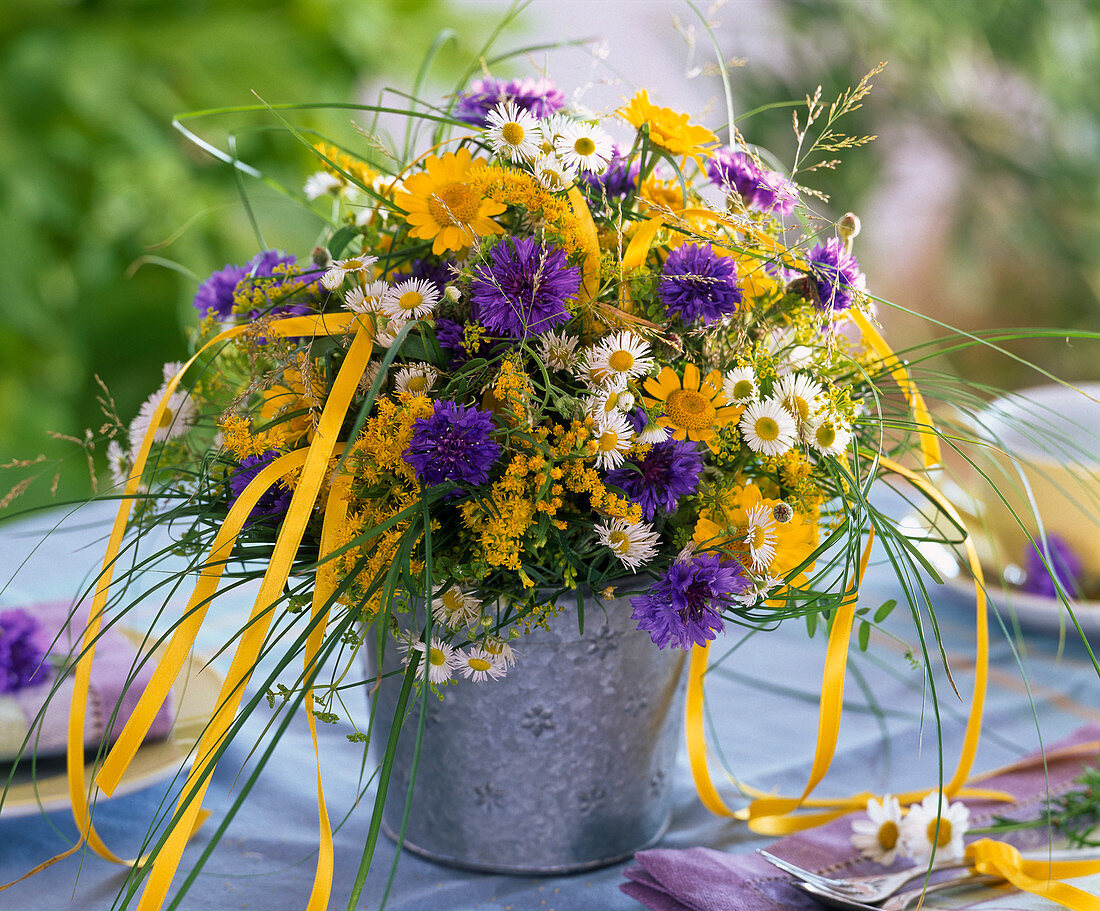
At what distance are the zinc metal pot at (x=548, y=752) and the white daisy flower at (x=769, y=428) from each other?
112 mm

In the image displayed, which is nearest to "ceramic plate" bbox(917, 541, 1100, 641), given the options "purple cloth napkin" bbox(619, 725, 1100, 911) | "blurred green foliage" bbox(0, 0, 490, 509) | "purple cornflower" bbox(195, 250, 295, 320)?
"purple cloth napkin" bbox(619, 725, 1100, 911)

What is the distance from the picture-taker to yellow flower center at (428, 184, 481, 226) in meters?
0.49

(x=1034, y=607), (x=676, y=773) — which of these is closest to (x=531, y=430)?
(x=676, y=773)

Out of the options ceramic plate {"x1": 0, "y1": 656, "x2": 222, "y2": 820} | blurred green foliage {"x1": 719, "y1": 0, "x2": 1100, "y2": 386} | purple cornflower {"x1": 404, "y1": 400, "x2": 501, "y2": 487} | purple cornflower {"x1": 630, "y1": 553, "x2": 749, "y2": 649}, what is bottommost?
ceramic plate {"x1": 0, "y1": 656, "x2": 222, "y2": 820}

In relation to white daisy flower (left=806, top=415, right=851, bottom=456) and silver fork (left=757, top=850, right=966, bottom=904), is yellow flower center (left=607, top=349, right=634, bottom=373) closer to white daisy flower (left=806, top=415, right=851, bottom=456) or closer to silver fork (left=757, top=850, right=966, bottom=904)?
white daisy flower (left=806, top=415, right=851, bottom=456)

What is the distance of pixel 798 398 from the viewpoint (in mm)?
491

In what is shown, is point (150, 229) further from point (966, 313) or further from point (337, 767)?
point (966, 313)

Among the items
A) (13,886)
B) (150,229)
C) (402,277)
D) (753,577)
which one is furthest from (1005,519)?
(150,229)

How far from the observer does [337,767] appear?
688 mm

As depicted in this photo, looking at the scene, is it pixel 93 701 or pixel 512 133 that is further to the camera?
pixel 93 701

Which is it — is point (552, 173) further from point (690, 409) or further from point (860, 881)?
point (860, 881)

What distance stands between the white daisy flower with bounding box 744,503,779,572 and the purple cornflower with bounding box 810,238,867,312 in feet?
0.38

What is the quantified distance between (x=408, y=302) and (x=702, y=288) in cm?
14

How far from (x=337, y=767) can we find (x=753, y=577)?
14.1 inches
